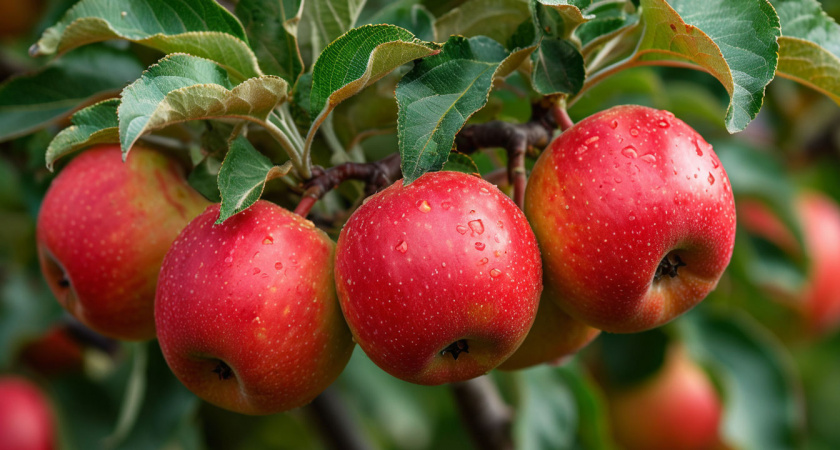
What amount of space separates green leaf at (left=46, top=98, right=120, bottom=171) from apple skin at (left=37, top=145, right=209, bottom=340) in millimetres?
127

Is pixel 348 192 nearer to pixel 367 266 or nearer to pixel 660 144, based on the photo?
pixel 367 266

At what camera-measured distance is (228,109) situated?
2.29 ft

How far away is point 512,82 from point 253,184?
46 cm

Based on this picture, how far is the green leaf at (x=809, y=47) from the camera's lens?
0.81m

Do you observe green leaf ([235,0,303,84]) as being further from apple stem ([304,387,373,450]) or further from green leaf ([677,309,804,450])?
green leaf ([677,309,804,450])

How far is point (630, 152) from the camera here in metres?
0.71

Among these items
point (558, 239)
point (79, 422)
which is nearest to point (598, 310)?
point (558, 239)

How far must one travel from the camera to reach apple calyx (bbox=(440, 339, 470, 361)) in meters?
0.73

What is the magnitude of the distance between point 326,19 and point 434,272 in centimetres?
42

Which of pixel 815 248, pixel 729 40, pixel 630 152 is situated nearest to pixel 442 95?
pixel 630 152

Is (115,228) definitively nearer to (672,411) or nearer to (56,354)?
(56,354)

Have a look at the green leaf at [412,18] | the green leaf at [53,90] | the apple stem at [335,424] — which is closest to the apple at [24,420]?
the apple stem at [335,424]

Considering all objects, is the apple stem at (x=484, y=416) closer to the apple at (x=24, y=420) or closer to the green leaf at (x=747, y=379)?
the green leaf at (x=747, y=379)

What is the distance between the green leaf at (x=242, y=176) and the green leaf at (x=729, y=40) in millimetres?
441
